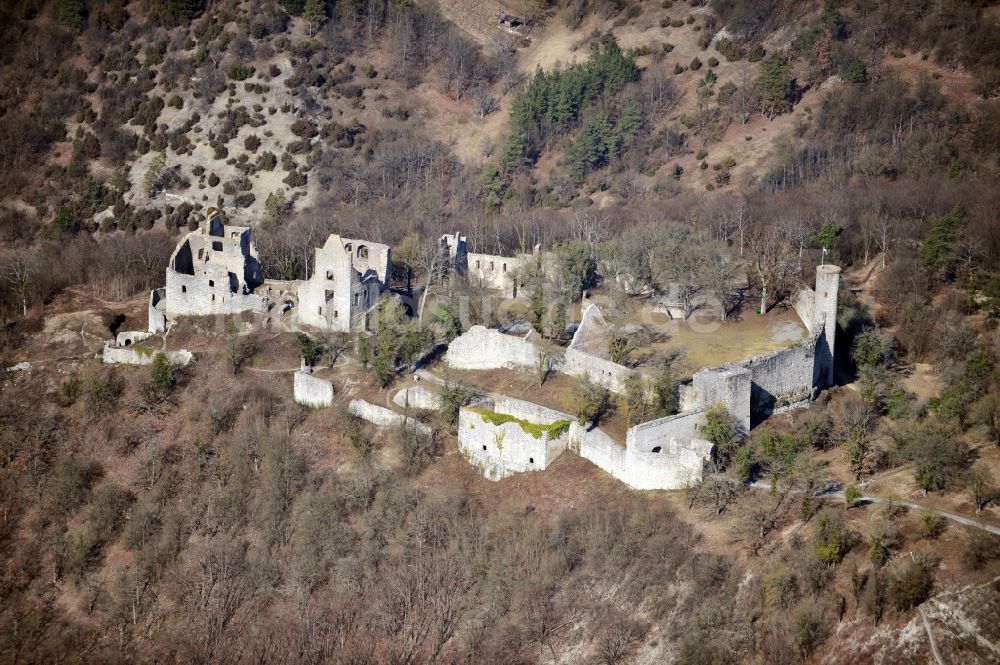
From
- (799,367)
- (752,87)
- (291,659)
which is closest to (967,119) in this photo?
(752,87)

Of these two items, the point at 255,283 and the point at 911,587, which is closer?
the point at 911,587

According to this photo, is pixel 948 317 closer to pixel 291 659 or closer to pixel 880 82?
pixel 291 659

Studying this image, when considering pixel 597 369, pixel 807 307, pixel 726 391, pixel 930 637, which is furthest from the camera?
pixel 807 307

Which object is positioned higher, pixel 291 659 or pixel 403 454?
pixel 403 454

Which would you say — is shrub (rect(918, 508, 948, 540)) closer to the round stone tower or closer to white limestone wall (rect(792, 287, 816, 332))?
the round stone tower

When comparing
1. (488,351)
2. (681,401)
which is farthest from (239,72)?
(681,401)

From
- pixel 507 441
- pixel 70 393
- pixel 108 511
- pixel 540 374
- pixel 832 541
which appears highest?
pixel 540 374

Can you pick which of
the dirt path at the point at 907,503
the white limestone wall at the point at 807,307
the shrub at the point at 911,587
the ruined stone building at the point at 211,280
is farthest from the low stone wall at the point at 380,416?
the shrub at the point at 911,587

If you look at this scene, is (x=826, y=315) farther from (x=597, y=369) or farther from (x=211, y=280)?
(x=211, y=280)

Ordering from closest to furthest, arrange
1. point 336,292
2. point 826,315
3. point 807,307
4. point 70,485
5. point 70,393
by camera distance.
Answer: point 826,315 < point 70,485 < point 807,307 < point 336,292 < point 70,393
